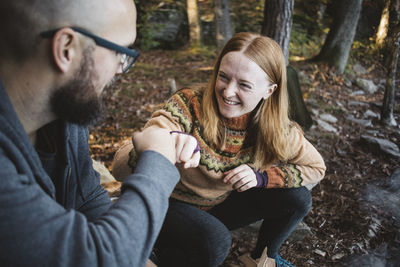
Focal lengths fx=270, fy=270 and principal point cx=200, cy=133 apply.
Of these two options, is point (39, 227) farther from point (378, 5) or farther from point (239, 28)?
point (378, 5)

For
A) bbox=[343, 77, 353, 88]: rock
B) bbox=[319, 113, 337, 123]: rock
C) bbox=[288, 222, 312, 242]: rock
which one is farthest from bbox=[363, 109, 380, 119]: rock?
bbox=[288, 222, 312, 242]: rock

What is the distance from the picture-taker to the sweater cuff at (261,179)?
2.28 m

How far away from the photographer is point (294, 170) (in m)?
2.38

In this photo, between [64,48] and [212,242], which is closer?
[64,48]

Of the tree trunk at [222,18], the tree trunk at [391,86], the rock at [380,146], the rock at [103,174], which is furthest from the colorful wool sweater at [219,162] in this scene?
the tree trunk at [222,18]

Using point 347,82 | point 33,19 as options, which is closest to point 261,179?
point 33,19

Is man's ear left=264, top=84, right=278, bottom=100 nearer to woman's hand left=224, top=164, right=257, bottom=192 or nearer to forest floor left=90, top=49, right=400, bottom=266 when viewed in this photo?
woman's hand left=224, top=164, right=257, bottom=192

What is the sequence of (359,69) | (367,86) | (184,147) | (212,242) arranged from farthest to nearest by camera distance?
(359,69), (367,86), (212,242), (184,147)

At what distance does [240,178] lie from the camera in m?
2.14

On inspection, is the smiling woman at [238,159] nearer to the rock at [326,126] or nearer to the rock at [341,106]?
the rock at [326,126]

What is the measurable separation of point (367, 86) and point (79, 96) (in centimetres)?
972

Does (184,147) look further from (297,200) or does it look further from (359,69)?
(359,69)

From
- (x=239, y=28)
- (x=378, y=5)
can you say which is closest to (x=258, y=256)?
(x=239, y=28)

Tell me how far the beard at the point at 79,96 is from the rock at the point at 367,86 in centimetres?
944
